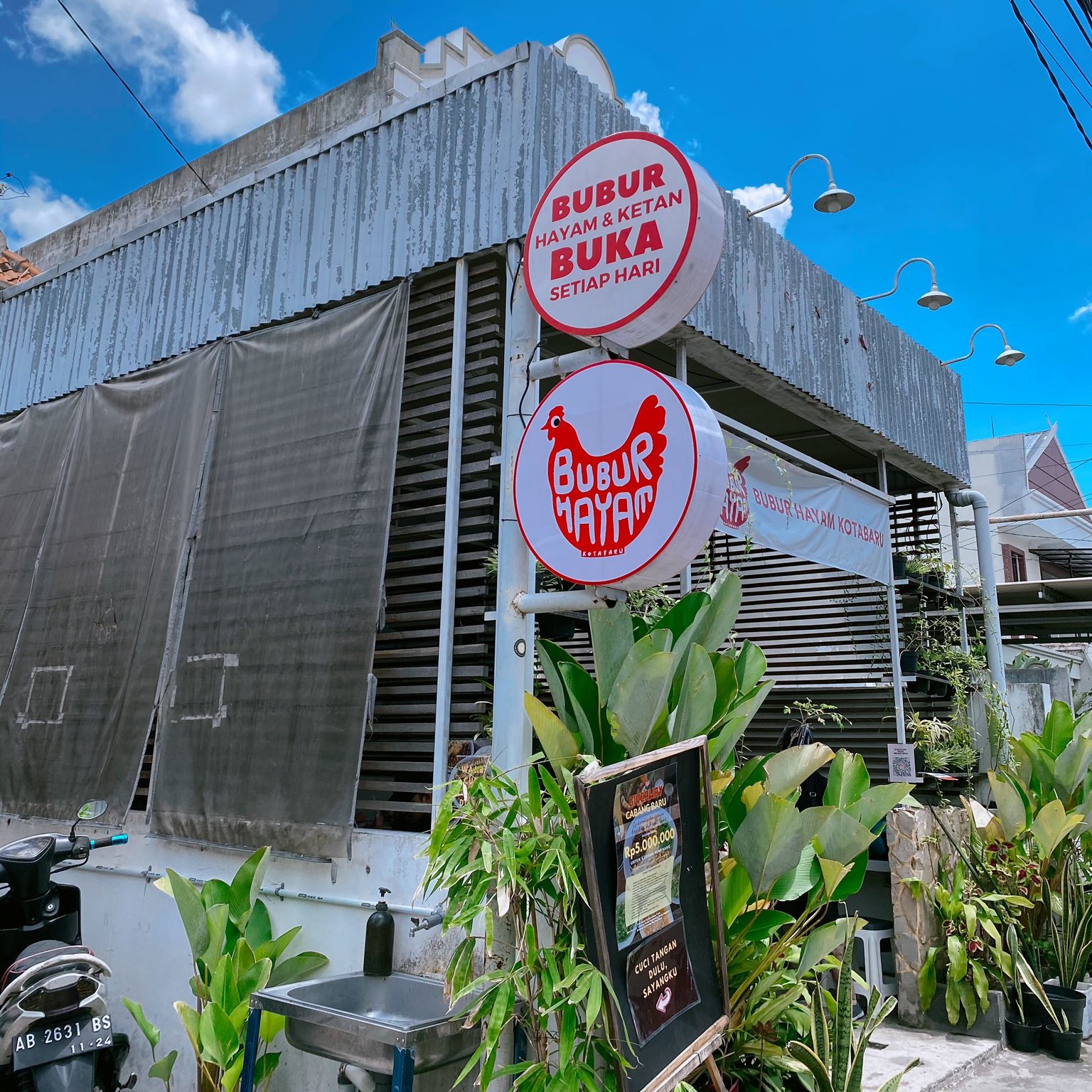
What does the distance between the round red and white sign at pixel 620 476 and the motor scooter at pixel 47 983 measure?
2325 mm

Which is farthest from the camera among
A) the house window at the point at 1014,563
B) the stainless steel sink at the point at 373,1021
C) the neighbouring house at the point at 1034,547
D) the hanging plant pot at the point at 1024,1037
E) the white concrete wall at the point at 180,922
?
the house window at the point at 1014,563

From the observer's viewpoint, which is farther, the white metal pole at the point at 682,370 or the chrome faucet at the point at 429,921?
the white metal pole at the point at 682,370

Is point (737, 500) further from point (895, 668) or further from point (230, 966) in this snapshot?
point (230, 966)

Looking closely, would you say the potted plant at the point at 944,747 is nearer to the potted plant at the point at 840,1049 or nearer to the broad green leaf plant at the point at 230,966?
the potted plant at the point at 840,1049

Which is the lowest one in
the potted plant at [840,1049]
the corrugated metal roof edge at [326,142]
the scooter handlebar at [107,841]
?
the potted plant at [840,1049]

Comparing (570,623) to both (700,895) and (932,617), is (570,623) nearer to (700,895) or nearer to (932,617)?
(700,895)

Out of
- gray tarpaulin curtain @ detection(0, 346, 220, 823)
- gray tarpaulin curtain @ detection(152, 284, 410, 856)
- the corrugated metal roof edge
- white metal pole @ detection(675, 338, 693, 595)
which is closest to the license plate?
gray tarpaulin curtain @ detection(152, 284, 410, 856)

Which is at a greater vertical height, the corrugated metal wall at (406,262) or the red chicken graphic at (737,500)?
the corrugated metal wall at (406,262)

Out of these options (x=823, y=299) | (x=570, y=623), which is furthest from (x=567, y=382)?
(x=823, y=299)

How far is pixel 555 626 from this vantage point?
14.3 feet

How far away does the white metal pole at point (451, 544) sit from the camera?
14.3 feet

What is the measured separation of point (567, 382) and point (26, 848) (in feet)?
9.59

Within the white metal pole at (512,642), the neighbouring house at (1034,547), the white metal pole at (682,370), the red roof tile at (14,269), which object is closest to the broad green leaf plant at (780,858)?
the white metal pole at (512,642)

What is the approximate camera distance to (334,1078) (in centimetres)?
413
